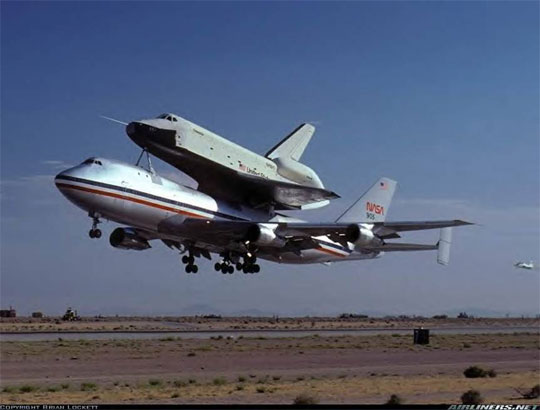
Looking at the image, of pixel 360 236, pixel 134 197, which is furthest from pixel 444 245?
pixel 134 197

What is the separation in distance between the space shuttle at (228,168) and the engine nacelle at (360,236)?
21.0ft

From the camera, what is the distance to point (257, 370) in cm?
5638

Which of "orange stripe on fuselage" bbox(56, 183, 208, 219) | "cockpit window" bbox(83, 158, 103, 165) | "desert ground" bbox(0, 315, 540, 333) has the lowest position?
"desert ground" bbox(0, 315, 540, 333)

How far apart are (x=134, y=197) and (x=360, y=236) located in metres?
16.4

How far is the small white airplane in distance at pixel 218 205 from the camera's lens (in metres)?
51.7

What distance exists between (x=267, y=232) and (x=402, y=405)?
2450 cm

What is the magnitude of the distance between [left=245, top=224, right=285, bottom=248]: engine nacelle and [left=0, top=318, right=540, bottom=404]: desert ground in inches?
343

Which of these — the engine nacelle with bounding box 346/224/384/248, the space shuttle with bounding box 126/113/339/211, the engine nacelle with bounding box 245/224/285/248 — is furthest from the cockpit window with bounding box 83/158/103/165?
the engine nacelle with bounding box 346/224/384/248

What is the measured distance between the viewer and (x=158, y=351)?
68.9 m

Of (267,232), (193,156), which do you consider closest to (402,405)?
(267,232)

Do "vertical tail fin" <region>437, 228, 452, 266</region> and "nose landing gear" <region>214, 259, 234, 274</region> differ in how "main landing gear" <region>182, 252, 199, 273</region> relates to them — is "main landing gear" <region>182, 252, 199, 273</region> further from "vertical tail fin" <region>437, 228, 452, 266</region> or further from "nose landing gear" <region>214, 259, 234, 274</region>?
"vertical tail fin" <region>437, 228, 452, 266</region>

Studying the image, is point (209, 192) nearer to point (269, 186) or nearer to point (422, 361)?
point (269, 186)

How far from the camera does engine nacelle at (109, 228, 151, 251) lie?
61781mm

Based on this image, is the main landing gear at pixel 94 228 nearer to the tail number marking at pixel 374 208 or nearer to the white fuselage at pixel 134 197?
the white fuselage at pixel 134 197
